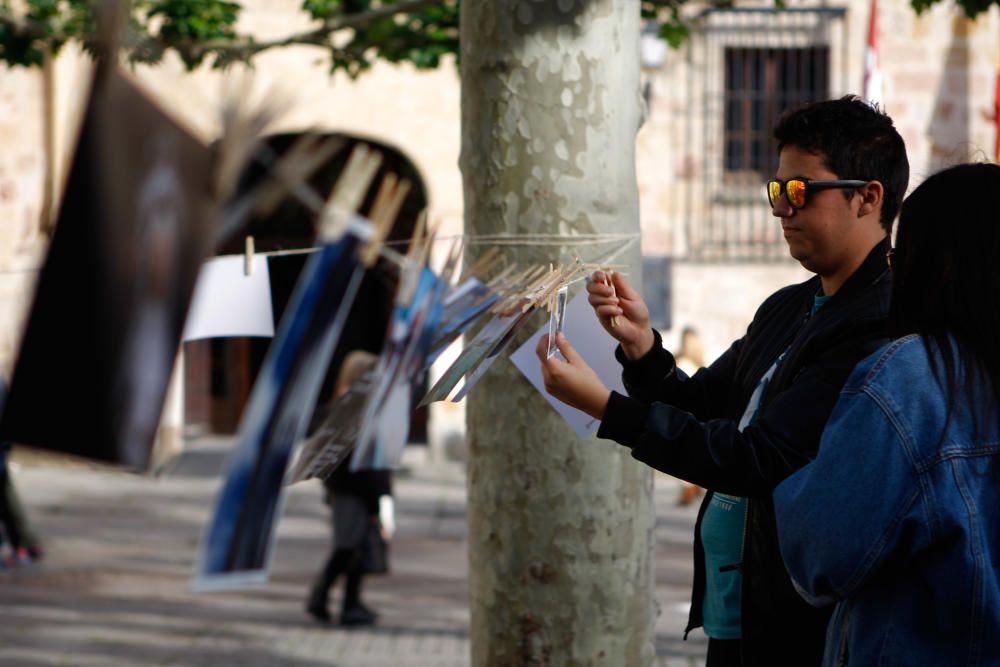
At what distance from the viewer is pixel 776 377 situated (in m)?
2.61

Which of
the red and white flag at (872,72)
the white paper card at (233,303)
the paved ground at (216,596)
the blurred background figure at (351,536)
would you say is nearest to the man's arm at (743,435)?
the white paper card at (233,303)

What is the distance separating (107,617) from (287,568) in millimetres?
1903

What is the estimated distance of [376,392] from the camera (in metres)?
2.37

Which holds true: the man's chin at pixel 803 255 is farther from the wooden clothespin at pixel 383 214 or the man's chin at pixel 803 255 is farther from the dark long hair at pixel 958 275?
the wooden clothespin at pixel 383 214

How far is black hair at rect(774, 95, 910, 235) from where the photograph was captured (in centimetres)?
259

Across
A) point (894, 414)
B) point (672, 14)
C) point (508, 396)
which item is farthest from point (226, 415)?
point (894, 414)

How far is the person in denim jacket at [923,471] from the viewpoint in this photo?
6.98 ft

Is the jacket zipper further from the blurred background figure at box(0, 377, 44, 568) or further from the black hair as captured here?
the blurred background figure at box(0, 377, 44, 568)

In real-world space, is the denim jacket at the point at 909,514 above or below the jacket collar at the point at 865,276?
below

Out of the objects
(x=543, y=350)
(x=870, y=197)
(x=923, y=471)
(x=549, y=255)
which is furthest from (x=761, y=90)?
(x=923, y=471)

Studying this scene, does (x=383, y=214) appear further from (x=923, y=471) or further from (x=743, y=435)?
(x=923, y=471)

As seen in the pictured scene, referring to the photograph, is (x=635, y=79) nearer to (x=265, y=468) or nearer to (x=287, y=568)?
(x=265, y=468)

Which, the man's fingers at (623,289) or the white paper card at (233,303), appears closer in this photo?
the white paper card at (233,303)

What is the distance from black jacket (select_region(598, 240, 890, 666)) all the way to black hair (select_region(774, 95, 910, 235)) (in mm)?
124
